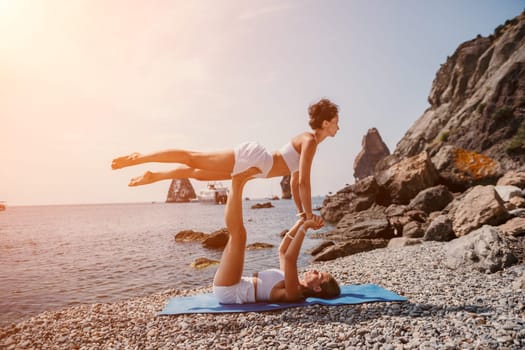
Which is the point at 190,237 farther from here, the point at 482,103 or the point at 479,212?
the point at 482,103

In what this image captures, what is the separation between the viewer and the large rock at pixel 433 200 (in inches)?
757

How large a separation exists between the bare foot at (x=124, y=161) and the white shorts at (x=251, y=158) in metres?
1.67

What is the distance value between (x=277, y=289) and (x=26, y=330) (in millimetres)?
5047

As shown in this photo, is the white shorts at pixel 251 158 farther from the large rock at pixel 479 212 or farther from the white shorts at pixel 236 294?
the large rock at pixel 479 212

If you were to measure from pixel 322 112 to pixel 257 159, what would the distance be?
142 centimetres

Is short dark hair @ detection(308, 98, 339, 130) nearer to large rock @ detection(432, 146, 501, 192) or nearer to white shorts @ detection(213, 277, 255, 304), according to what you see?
white shorts @ detection(213, 277, 255, 304)

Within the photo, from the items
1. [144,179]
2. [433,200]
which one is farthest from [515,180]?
[144,179]

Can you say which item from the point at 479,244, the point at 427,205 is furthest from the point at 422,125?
the point at 479,244

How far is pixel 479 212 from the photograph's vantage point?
1129 centimetres

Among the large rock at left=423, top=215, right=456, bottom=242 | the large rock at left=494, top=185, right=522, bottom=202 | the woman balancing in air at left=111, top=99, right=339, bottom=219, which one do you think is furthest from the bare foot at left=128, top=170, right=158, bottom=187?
the large rock at left=494, top=185, right=522, bottom=202

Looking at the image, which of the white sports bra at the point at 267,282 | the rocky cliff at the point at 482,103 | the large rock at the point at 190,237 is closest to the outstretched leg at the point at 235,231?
the white sports bra at the point at 267,282

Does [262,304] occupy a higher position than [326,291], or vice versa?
[326,291]

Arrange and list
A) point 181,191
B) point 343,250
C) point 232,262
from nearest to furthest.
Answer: point 232,262
point 343,250
point 181,191

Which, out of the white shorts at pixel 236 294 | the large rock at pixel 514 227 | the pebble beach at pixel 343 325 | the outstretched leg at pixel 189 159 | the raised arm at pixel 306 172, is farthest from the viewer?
the large rock at pixel 514 227
